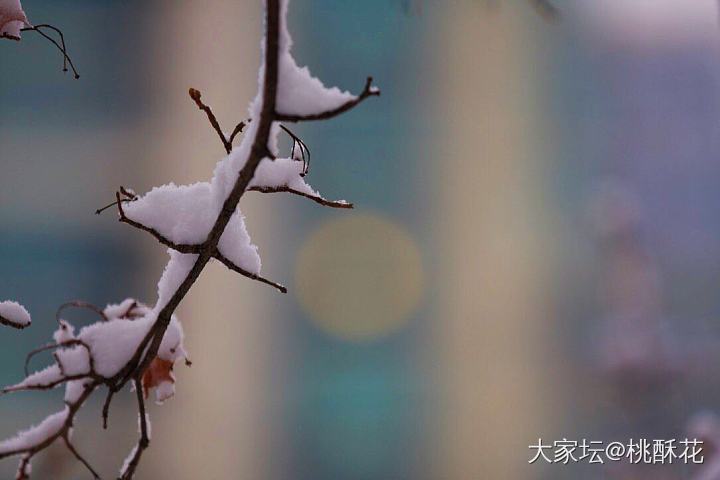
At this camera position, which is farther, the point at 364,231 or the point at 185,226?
the point at 364,231

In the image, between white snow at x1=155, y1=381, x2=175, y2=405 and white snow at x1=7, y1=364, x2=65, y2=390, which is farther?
white snow at x1=155, y1=381, x2=175, y2=405

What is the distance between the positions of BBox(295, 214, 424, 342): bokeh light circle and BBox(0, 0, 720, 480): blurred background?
34 mm

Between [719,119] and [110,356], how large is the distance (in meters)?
9.07

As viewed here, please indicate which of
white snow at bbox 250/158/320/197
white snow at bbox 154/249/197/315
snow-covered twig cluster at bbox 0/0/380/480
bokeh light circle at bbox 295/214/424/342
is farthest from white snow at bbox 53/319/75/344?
bokeh light circle at bbox 295/214/424/342

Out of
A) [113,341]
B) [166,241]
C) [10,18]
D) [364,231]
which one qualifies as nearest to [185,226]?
[166,241]

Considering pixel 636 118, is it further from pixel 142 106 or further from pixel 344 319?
pixel 142 106

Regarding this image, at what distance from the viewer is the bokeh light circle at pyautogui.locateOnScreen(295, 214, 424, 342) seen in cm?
920

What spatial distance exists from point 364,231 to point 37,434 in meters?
9.07

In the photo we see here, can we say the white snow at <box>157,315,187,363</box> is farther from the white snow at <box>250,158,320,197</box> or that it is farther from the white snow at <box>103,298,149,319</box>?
the white snow at <box>250,158,320,197</box>

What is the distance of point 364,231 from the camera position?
31.7ft

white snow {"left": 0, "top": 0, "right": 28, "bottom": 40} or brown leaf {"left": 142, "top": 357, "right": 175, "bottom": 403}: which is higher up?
white snow {"left": 0, "top": 0, "right": 28, "bottom": 40}

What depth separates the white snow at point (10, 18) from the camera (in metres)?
0.73

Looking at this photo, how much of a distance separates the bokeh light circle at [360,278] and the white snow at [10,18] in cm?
837

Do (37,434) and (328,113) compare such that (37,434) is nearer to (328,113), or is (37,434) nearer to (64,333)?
(64,333)
